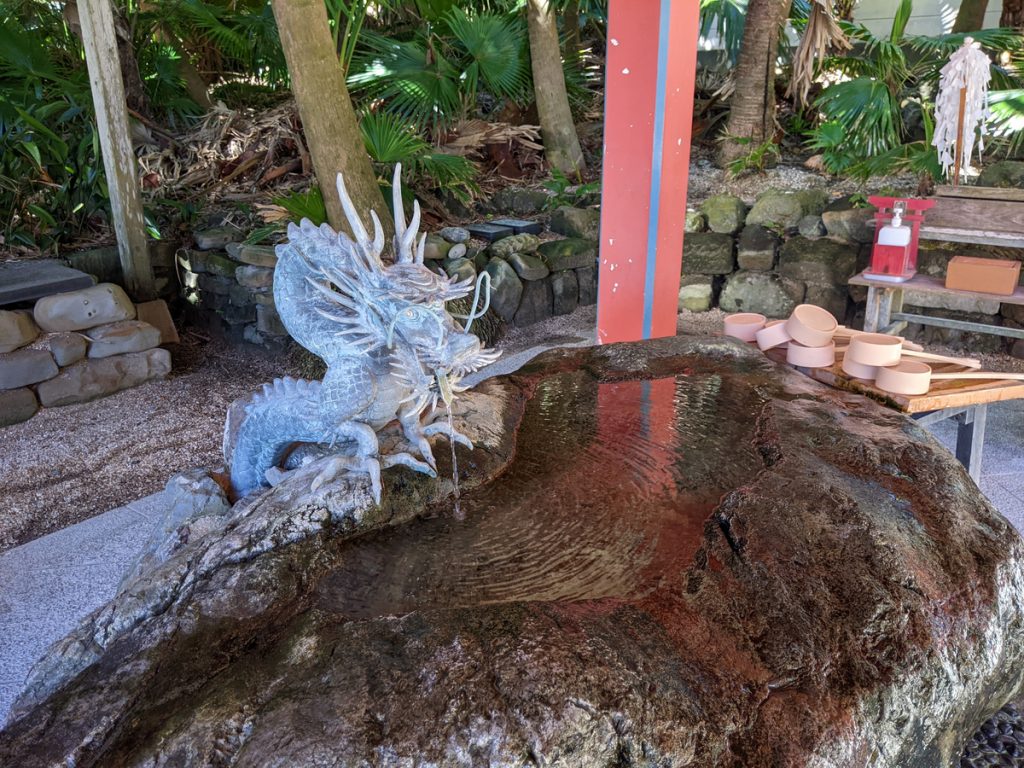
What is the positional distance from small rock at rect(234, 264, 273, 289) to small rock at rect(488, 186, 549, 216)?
7.03 feet

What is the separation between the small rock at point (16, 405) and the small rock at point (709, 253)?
14.5ft

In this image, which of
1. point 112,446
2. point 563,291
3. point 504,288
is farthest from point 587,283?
point 112,446

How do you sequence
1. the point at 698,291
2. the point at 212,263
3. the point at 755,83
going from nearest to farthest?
the point at 212,263 → the point at 698,291 → the point at 755,83

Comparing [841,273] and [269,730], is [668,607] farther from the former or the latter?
[841,273]

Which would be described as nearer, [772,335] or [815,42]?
[772,335]

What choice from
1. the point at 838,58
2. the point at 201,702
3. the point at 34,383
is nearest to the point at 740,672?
the point at 201,702

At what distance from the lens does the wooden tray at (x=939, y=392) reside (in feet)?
8.61

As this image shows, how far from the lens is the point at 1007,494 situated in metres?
3.43

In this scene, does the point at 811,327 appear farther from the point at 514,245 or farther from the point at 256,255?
the point at 256,255

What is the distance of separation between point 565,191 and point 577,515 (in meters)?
4.94

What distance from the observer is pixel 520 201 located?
6.56 m

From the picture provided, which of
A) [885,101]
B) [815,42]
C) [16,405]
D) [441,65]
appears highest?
[815,42]

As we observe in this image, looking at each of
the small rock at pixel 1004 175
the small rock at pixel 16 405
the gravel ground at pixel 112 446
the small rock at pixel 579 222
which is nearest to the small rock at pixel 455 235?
the small rock at pixel 579 222

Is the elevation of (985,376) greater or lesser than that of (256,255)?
lesser
